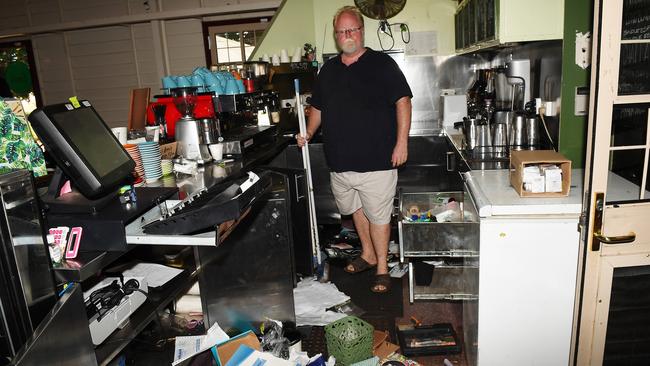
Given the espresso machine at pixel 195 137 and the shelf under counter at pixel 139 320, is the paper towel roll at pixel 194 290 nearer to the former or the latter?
the shelf under counter at pixel 139 320

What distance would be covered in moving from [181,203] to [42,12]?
680cm

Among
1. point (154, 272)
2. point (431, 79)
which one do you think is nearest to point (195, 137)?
point (154, 272)

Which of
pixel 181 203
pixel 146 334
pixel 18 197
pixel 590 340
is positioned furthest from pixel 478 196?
pixel 146 334

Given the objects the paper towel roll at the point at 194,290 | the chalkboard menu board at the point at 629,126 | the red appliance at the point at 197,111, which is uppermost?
the red appliance at the point at 197,111

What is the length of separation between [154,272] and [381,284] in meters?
1.54

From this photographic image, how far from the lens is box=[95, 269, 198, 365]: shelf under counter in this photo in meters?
1.64

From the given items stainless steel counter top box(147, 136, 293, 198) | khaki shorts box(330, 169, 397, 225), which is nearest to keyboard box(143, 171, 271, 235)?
stainless steel counter top box(147, 136, 293, 198)

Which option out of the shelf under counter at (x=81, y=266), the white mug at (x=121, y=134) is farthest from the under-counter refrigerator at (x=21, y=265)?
the white mug at (x=121, y=134)

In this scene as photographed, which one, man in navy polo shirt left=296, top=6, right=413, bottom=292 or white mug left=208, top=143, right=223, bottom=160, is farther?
man in navy polo shirt left=296, top=6, right=413, bottom=292

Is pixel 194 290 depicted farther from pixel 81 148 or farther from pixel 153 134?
Answer: pixel 81 148

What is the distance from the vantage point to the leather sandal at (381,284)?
309cm

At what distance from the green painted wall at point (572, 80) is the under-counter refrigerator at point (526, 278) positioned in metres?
0.55

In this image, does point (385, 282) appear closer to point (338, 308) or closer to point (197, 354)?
point (338, 308)

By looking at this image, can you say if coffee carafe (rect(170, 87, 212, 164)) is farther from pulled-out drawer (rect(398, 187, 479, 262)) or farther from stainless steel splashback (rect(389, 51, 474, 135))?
stainless steel splashback (rect(389, 51, 474, 135))
